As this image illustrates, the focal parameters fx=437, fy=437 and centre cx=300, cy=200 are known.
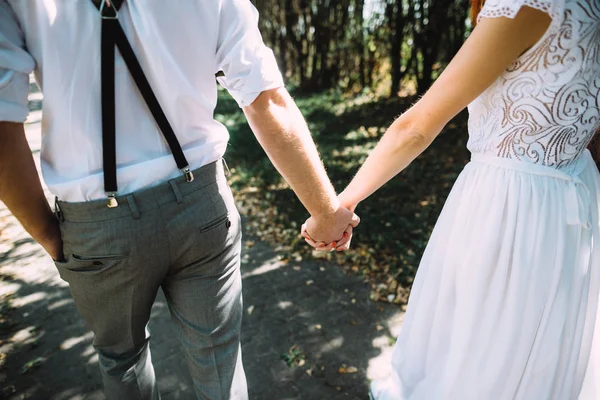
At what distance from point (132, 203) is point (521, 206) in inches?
52.5

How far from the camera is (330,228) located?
201 cm

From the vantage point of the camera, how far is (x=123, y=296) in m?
1.59

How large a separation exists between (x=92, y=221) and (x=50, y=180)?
202mm

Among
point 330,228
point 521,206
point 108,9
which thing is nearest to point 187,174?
point 108,9

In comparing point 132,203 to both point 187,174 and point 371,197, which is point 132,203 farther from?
point 371,197

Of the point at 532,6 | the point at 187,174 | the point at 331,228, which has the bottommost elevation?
the point at 331,228

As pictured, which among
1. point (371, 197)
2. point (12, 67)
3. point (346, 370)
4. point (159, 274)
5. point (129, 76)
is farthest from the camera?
point (371, 197)

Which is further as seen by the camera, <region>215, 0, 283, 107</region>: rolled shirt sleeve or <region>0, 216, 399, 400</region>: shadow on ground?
<region>0, 216, 399, 400</region>: shadow on ground

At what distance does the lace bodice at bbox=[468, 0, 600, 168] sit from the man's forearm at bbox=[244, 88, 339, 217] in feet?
2.14

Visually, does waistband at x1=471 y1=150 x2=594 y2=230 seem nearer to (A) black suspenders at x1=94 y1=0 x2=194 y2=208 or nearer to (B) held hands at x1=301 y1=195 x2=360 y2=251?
(B) held hands at x1=301 y1=195 x2=360 y2=251

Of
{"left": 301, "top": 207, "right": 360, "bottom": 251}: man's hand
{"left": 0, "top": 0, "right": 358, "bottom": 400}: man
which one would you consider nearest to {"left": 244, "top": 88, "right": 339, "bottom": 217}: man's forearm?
{"left": 0, "top": 0, "right": 358, "bottom": 400}: man

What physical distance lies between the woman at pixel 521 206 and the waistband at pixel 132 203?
86cm

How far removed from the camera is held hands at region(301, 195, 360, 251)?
197 centimetres

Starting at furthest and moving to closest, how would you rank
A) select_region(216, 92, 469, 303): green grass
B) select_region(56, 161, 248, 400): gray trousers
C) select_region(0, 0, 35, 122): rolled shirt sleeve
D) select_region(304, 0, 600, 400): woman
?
select_region(216, 92, 469, 303): green grass < select_region(56, 161, 248, 400): gray trousers < select_region(304, 0, 600, 400): woman < select_region(0, 0, 35, 122): rolled shirt sleeve
